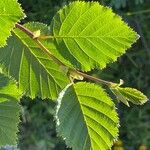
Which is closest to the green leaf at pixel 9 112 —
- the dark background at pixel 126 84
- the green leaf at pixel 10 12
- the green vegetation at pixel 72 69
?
the green vegetation at pixel 72 69

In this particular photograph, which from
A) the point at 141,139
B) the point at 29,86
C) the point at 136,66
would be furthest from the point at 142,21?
the point at 29,86

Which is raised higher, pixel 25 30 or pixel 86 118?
pixel 25 30

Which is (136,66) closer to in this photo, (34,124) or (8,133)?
(34,124)

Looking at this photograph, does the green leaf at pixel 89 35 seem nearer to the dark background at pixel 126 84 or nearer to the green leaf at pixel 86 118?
the green leaf at pixel 86 118

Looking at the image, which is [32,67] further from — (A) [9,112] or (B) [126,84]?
(B) [126,84]

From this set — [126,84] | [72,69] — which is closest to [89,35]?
[72,69]
